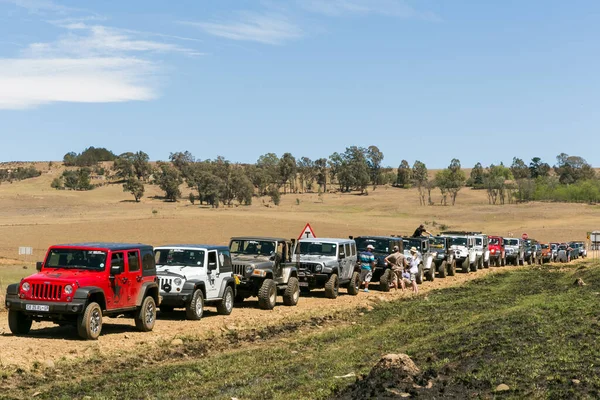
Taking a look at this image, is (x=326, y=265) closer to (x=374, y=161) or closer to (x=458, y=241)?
(x=458, y=241)

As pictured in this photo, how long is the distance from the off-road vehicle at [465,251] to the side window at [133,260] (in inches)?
1009

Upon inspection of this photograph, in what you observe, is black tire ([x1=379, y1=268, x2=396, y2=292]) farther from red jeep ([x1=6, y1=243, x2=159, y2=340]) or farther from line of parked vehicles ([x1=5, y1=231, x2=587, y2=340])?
red jeep ([x1=6, y1=243, x2=159, y2=340])

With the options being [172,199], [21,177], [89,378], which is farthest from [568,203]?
[89,378]

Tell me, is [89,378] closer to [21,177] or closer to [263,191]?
[263,191]

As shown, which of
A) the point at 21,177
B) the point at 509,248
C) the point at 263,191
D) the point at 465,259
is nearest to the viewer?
the point at 465,259

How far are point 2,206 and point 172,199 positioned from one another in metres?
25.3

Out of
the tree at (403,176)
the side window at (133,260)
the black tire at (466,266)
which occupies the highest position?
the tree at (403,176)

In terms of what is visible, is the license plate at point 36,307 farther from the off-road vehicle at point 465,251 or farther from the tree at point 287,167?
the tree at point 287,167

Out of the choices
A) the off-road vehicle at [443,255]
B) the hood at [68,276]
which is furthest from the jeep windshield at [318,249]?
the off-road vehicle at [443,255]

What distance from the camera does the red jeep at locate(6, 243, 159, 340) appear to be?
14.4m

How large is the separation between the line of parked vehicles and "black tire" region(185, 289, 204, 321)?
0.07 ft

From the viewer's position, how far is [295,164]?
158 m

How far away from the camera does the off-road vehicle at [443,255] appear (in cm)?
3622

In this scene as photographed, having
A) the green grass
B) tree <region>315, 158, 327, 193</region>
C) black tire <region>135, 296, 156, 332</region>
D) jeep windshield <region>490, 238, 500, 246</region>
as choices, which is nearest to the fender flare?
black tire <region>135, 296, 156, 332</region>
